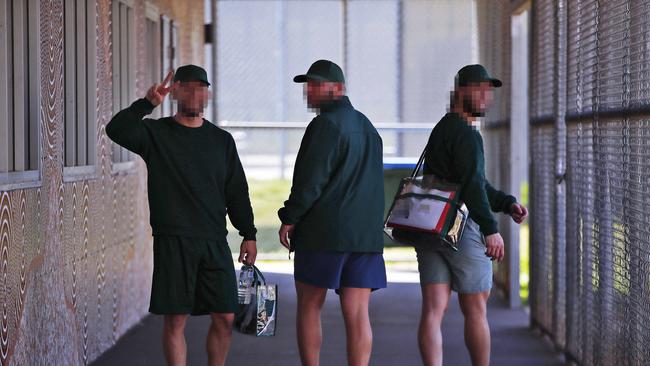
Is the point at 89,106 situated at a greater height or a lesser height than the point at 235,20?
lesser

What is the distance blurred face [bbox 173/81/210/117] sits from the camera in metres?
5.66

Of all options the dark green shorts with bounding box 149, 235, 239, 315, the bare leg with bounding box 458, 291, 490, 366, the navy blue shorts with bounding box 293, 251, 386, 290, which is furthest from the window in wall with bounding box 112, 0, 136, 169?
the bare leg with bounding box 458, 291, 490, 366

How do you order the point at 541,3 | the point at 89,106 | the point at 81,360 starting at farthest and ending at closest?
the point at 541,3 < the point at 89,106 < the point at 81,360

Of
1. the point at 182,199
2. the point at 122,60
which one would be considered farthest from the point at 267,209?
the point at 182,199

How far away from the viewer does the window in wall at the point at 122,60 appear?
27.3 ft

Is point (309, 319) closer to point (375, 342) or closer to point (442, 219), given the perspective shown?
point (442, 219)

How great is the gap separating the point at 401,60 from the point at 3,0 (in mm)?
8499

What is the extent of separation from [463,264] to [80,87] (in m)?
2.92

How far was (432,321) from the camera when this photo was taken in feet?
19.6

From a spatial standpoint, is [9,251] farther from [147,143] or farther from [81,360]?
[81,360]

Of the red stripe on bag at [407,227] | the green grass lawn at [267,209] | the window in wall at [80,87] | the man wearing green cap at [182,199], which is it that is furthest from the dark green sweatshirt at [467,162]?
the green grass lawn at [267,209]

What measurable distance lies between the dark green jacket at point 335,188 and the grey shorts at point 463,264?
0.34 metres

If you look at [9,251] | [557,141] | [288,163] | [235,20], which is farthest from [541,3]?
[288,163]

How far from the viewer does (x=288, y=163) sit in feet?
47.9
